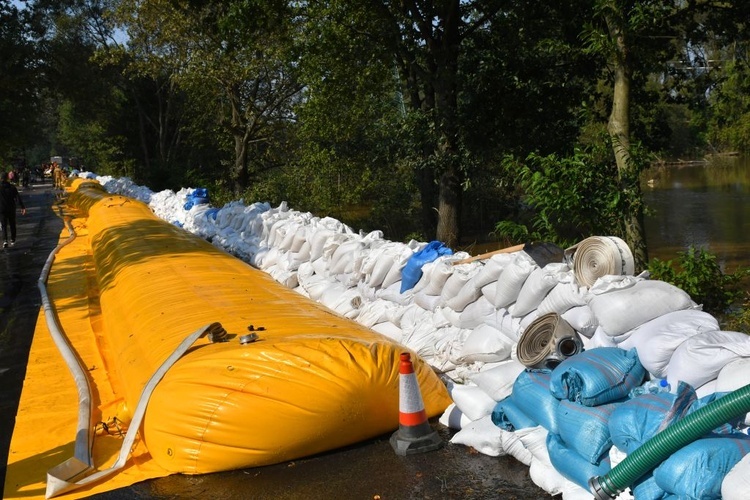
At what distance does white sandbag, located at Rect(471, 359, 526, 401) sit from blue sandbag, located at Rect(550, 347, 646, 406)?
22.1 inches

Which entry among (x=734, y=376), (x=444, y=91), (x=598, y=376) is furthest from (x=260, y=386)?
(x=444, y=91)

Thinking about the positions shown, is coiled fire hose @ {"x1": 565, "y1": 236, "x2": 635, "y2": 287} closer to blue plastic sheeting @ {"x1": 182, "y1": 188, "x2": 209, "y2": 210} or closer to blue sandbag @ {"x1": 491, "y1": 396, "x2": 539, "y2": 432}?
blue sandbag @ {"x1": 491, "y1": 396, "x2": 539, "y2": 432}

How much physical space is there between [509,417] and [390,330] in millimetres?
2254

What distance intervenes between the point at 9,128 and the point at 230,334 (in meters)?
28.8

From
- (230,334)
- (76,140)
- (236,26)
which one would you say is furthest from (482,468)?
(76,140)

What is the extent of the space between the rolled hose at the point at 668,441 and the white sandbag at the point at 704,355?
1.94 ft

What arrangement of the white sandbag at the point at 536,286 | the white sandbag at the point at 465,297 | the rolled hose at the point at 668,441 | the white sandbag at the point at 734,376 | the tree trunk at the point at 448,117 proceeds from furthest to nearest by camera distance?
the tree trunk at the point at 448,117 → the white sandbag at the point at 465,297 → the white sandbag at the point at 536,286 → the white sandbag at the point at 734,376 → the rolled hose at the point at 668,441

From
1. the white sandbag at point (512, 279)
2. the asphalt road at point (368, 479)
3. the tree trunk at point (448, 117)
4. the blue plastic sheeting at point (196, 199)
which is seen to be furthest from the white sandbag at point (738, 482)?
the blue plastic sheeting at point (196, 199)

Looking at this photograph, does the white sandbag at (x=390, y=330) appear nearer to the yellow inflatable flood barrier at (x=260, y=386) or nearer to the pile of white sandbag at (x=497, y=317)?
the pile of white sandbag at (x=497, y=317)

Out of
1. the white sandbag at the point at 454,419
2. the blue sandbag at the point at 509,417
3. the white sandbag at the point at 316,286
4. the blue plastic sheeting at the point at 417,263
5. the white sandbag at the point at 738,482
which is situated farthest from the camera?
the white sandbag at the point at 316,286

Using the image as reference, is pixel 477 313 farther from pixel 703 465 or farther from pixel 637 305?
pixel 703 465

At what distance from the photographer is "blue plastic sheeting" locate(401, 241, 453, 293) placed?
6.20 metres

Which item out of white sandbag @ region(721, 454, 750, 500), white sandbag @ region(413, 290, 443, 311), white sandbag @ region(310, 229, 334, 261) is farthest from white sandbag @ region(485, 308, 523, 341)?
white sandbag @ region(310, 229, 334, 261)

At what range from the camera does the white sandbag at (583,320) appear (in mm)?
4242
